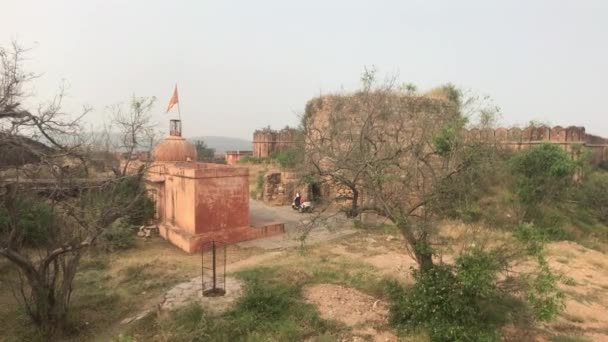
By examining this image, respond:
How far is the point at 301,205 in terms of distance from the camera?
14812 millimetres

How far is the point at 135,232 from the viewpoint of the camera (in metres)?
11.1

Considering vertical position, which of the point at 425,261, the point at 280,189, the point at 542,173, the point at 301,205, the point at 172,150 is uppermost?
the point at 172,150

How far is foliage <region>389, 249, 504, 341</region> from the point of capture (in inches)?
190

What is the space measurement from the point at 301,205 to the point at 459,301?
10.1 metres

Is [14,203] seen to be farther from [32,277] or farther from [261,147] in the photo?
[261,147]

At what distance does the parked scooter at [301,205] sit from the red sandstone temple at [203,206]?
3.03 meters

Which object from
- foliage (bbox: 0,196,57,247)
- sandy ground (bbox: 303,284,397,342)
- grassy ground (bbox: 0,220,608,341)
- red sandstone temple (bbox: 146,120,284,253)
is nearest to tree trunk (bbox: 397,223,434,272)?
grassy ground (bbox: 0,220,608,341)

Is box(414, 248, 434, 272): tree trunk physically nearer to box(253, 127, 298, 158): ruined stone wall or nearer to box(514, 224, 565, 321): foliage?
box(514, 224, 565, 321): foliage

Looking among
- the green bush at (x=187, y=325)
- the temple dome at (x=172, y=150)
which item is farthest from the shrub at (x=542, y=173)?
the temple dome at (x=172, y=150)

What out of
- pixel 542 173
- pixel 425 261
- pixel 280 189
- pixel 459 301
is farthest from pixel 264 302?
pixel 280 189

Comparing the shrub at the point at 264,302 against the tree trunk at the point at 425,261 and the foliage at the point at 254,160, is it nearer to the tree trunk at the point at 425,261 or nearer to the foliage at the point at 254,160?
the tree trunk at the point at 425,261

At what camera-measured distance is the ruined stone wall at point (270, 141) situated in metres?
27.0

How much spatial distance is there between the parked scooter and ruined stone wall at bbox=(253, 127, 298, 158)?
11.7 meters

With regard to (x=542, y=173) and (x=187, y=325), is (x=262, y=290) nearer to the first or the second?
(x=187, y=325)
